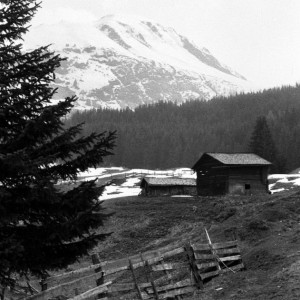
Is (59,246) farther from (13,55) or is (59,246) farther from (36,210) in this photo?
(13,55)

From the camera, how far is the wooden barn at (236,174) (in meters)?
61.4

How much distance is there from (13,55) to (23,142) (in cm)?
268

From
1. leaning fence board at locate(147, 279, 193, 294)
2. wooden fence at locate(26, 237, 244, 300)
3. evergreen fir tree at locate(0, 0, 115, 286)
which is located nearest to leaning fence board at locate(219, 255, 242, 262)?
wooden fence at locate(26, 237, 244, 300)

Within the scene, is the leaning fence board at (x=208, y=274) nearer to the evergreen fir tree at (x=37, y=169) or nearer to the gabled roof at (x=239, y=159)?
the evergreen fir tree at (x=37, y=169)

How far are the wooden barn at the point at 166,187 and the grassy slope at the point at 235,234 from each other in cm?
1192

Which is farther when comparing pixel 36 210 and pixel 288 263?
pixel 288 263

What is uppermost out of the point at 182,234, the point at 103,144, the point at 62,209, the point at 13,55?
the point at 13,55

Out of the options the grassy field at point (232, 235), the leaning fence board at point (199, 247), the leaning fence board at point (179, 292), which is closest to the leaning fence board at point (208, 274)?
the grassy field at point (232, 235)

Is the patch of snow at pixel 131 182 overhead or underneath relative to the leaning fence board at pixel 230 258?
Result: overhead

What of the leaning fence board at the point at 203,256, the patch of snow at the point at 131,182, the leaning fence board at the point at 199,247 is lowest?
the leaning fence board at the point at 203,256

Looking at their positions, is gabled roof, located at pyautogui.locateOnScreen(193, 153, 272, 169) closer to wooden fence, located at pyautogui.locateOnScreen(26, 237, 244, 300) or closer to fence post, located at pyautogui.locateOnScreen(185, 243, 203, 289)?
wooden fence, located at pyautogui.locateOnScreen(26, 237, 244, 300)

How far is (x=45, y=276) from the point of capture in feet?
42.5

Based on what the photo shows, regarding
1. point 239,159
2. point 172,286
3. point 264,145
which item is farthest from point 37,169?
point 264,145

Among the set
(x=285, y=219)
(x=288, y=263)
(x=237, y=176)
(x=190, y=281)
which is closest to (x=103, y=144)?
(x=190, y=281)
